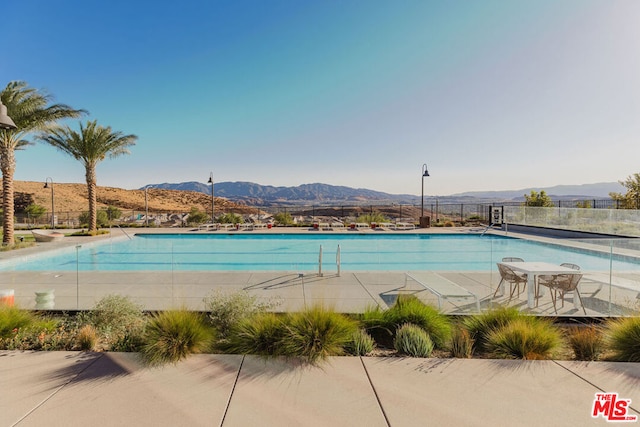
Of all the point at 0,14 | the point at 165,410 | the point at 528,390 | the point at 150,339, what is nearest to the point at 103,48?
the point at 0,14

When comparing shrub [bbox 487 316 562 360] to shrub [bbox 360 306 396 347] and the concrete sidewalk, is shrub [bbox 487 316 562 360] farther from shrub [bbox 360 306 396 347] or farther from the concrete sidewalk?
shrub [bbox 360 306 396 347]

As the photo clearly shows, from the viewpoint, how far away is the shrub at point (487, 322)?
3751 millimetres

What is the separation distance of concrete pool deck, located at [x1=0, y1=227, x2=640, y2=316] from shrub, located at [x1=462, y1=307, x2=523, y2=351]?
49cm

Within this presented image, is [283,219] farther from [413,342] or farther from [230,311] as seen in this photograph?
[413,342]

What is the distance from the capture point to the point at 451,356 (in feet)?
11.3

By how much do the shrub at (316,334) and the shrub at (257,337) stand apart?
0.35ft

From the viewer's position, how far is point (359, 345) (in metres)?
3.47

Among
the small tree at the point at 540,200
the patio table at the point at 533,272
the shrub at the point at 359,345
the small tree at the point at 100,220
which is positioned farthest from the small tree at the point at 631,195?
the small tree at the point at 100,220

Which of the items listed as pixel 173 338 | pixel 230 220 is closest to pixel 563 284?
pixel 173 338

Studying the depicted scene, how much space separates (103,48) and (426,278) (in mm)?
15762

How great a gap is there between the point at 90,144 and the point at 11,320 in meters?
16.2

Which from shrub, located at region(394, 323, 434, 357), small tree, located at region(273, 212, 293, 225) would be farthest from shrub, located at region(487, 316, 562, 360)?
small tree, located at region(273, 212, 293, 225)

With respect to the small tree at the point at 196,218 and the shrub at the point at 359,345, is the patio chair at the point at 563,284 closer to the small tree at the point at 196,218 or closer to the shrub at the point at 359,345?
the shrub at the point at 359,345

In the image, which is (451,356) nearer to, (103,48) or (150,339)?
(150,339)
